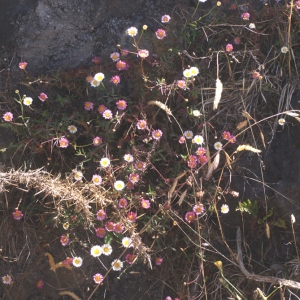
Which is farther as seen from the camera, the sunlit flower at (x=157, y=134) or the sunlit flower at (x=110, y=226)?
the sunlit flower at (x=157, y=134)

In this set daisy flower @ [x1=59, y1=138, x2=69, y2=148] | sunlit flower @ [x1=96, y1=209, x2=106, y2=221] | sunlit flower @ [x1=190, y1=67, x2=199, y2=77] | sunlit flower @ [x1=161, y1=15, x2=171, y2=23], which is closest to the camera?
sunlit flower @ [x1=96, y1=209, x2=106, y2=221]

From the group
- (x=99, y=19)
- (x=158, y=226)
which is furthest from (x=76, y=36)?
(x=158, y=226)

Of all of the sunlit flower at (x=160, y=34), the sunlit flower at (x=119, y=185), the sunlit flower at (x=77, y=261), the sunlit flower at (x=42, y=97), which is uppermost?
the sunlit flower at (x=160, y=34)

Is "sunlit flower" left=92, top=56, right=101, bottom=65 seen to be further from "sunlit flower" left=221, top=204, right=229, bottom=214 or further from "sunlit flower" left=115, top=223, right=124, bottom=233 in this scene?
"sunlit flower" left=221, top=204, right=229, bottom=214

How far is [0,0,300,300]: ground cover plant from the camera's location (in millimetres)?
2801

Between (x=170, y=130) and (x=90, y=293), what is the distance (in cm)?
104

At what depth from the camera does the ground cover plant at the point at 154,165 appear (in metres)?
2.80

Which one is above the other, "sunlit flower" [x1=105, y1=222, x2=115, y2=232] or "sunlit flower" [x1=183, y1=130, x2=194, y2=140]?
"sunlit flower" [x1=183, y1=130, x2=194, y2=140]

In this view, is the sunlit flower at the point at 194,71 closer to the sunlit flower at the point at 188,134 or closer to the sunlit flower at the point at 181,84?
the sunlit flower at the point at 181,84

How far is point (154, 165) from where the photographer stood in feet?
9.69

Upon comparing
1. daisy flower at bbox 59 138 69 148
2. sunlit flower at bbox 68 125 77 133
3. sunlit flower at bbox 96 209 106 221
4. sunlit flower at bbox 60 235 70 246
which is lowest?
sunlit flower at bbox 60 235 70 246

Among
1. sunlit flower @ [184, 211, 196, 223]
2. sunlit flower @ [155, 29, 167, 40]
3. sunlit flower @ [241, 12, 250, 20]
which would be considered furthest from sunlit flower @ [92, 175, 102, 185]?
sunlit flower @ [241, 12, 250, 20]

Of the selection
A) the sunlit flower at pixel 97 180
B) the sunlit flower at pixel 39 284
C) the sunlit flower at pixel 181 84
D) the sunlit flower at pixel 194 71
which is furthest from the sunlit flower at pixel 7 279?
the sunlit flower at pixel 194 71

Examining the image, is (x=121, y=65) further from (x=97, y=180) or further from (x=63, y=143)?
(x=97, y=180)
